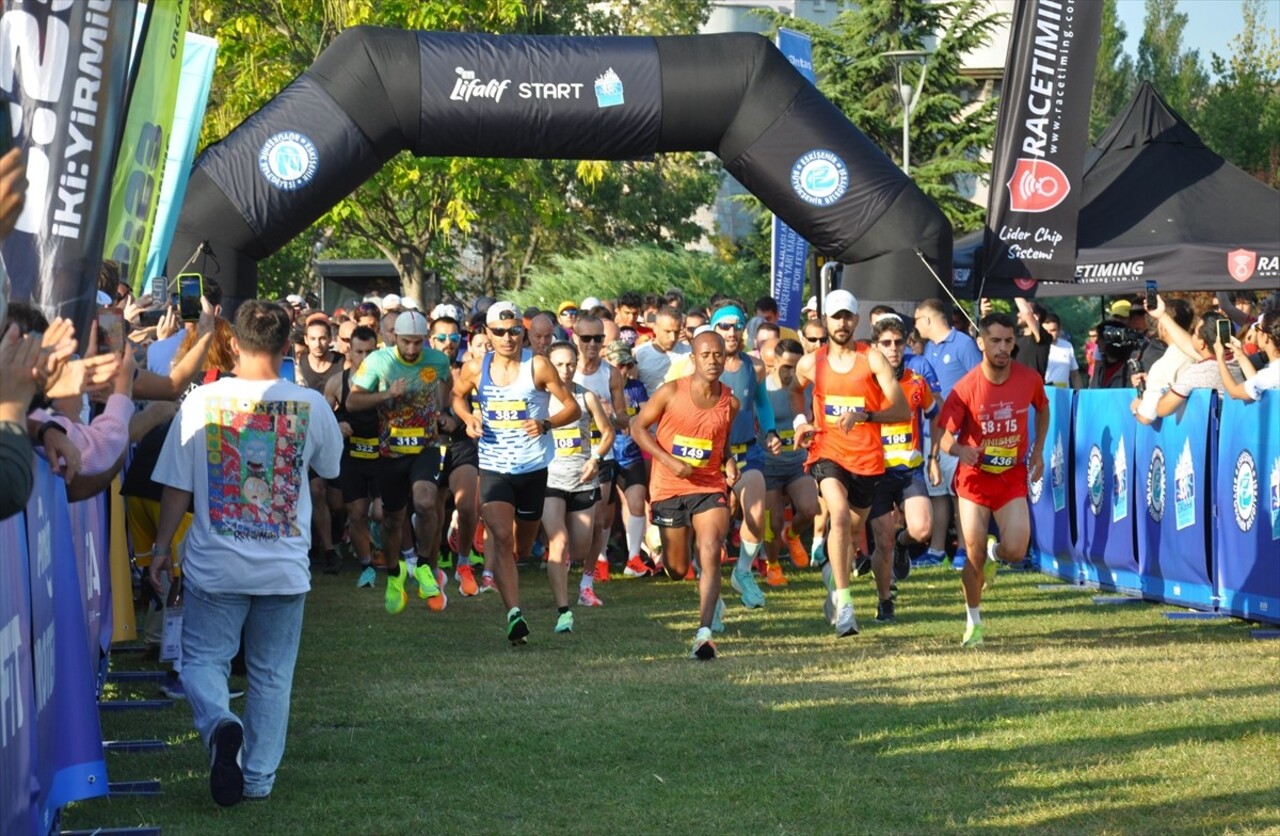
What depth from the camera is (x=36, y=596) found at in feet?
18.3

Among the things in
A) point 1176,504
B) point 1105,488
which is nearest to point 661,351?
point 1105,488

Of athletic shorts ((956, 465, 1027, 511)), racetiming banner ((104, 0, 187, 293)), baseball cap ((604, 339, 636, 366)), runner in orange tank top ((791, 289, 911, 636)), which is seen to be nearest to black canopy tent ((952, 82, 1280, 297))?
baseball cap ((604, 339, 636, 366))

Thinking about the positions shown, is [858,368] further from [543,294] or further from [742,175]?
[543,294]

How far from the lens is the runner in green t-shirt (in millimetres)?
12750

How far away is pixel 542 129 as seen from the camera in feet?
52.9

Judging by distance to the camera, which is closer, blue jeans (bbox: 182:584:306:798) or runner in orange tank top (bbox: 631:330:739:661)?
blue jeans (bbox: 182:584:306:798)

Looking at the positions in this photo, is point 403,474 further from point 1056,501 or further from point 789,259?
point 789,259

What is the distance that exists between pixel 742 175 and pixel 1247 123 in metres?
43.5

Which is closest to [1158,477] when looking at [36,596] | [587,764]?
[587,764]

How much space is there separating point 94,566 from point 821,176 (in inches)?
376

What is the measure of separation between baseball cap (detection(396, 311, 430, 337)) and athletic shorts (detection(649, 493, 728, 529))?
103 inches

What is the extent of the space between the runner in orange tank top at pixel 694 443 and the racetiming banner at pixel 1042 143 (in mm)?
7063

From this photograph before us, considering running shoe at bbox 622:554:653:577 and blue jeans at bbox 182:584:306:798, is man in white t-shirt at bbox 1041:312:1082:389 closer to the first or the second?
running shoe at bbox 622:554:653:577

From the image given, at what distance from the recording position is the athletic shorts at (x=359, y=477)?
13.4 metres
